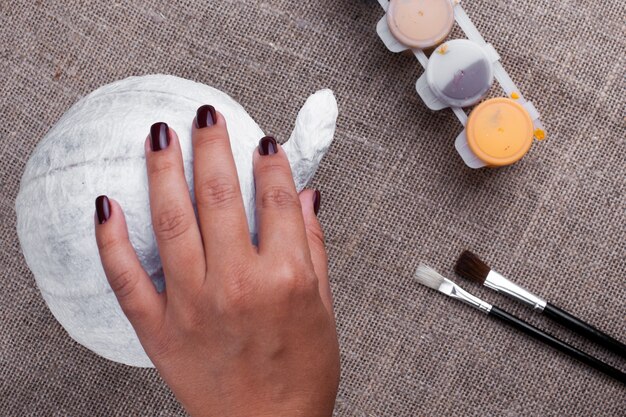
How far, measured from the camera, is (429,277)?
1.72ft

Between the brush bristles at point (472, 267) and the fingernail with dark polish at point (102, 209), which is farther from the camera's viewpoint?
the brush bristles at point (472, 267)

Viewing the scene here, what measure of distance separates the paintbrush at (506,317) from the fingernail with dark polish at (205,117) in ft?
0.90

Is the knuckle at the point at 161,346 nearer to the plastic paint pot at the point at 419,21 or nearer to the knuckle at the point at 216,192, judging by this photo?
the knuckle at the point at 216,192

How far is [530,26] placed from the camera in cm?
54

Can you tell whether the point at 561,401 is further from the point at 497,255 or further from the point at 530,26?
the point at 530,26

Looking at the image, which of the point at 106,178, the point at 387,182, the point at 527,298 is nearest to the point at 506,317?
the point at 527,298

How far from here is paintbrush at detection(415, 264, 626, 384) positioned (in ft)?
1.72

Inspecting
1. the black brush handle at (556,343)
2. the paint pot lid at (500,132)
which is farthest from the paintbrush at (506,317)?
the paint pot lid at (500,132)

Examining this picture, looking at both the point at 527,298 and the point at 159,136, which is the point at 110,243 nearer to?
the point at 159,136

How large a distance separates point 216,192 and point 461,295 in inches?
11.5

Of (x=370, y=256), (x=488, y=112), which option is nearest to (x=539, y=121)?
(x=488, y=112)

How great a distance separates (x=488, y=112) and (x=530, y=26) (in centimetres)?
10

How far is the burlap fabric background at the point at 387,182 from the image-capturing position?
1.75ft

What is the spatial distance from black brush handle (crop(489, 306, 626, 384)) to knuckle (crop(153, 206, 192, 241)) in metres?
0.32
